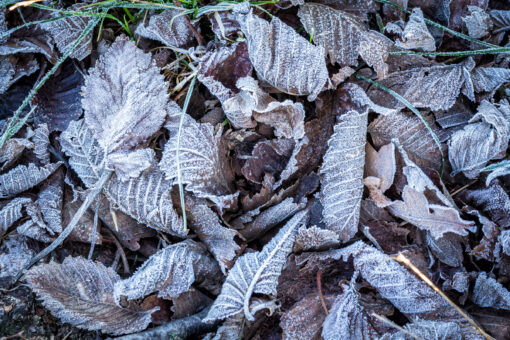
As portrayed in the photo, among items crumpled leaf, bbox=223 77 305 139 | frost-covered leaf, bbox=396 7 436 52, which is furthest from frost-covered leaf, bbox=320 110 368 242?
frost-covered leaf, bbox=396 7 436 52

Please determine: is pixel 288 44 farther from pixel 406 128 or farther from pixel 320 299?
pixel 320 299

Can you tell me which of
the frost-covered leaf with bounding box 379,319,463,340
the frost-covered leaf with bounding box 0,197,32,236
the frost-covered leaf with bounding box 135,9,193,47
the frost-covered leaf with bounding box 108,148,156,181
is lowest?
the frost-covered leaf with bounding box 379,319,463,340

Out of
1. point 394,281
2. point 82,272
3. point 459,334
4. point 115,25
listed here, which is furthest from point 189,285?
point 115,25

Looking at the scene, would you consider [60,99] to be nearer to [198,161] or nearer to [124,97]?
[124,97]

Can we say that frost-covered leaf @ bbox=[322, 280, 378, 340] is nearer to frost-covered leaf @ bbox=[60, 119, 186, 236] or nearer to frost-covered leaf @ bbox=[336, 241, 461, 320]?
frost-covered leaf @ bbox=[336, 241, 461, 320]

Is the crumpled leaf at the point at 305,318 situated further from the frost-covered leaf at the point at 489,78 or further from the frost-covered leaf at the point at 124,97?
the frost-covered leaf at the point at 489,78
